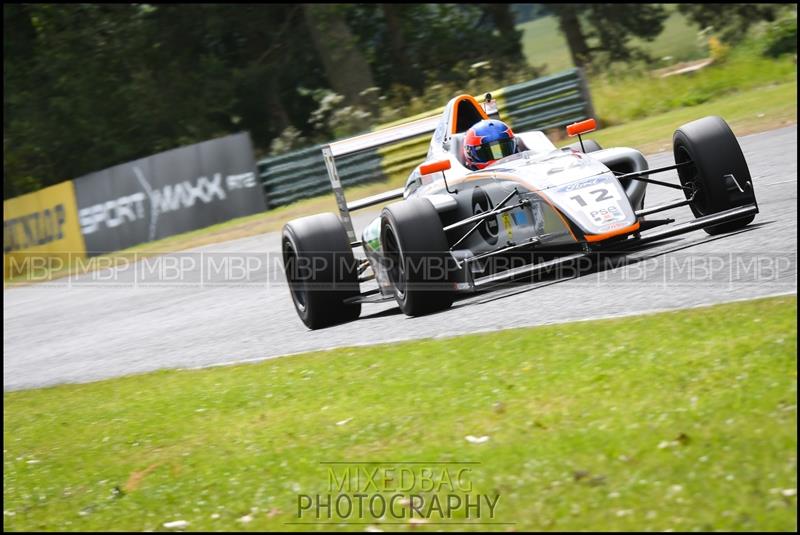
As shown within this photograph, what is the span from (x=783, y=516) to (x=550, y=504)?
3.08 ft


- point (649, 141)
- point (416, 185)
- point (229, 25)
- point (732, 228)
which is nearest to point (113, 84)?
point (229, 25)

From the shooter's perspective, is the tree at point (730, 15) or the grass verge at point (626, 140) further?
the tree at point (730, 15)

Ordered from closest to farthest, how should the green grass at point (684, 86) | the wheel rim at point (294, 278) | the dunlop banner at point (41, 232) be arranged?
the wheel rim at point (294, 278) → the green grass at point (684, 86) → the dunlop banner at point (41, 232)

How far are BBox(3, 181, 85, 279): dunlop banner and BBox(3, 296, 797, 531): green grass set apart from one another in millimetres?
15609

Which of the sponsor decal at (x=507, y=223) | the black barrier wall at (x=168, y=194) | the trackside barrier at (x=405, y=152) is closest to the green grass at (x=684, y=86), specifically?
the trackside barrier at (x=405, y=152)

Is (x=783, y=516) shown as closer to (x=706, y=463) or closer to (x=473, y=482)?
(x=706, y=463)

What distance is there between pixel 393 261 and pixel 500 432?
3297mm

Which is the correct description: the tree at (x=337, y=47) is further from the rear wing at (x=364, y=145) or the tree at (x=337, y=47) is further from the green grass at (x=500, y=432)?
the green grass at (x=500, y=432)

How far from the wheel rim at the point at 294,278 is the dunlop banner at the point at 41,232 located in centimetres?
1448

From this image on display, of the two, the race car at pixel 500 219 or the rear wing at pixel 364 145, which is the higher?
the rear wing at pixel 364 145

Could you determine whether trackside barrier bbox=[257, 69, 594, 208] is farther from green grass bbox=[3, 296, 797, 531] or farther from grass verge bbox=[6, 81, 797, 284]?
green grass bbox=[3, 296, 797, 531]

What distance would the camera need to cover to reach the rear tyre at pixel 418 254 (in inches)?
331

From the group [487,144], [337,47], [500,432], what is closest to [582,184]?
[487,144]

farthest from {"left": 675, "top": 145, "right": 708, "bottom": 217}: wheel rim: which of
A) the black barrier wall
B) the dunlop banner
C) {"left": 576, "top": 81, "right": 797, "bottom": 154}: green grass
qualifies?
the dunlop banner
